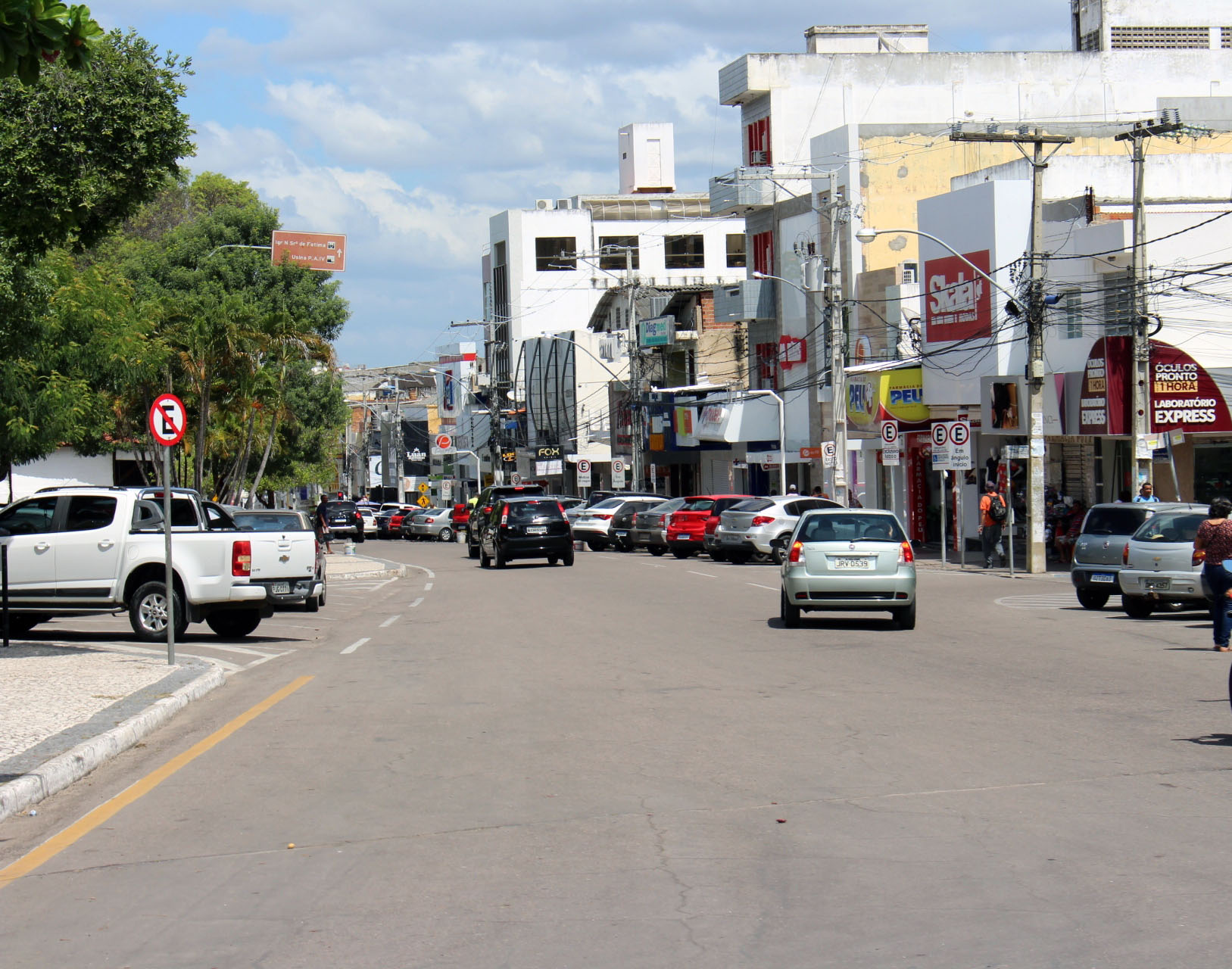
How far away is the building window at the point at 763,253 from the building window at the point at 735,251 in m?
44.4

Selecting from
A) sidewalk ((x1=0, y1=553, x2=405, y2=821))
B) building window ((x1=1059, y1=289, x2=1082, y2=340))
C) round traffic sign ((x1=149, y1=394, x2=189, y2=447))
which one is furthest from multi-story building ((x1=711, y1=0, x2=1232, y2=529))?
sidewalk ((x1=0, y1=553, x2=405, y2=821))

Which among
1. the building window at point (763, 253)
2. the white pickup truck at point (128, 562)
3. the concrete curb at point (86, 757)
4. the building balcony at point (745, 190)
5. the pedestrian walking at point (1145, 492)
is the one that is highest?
the building balcony at point (745, 190)

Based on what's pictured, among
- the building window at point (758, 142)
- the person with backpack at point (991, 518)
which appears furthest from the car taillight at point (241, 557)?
the building window at point (758, 142)

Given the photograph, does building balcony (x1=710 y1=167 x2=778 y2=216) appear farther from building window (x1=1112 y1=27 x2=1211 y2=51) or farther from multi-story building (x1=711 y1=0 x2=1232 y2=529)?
building window (x1=1112 y1=27 x2=1211 y2=51)

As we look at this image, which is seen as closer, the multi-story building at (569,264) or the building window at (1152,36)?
the building window at (1152,36)

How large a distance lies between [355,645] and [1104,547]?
12294 mm

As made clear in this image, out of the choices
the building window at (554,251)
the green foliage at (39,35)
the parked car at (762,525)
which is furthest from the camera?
the building window at (554,251)

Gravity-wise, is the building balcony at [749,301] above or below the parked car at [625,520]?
above

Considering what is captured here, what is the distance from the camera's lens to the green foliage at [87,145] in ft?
49.6

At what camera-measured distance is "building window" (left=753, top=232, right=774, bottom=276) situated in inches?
2430

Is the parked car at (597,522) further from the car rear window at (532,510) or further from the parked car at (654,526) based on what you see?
the car rear window at (532,510)

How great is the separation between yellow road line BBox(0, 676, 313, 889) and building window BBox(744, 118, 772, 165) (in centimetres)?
5438

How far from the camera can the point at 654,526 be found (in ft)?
151

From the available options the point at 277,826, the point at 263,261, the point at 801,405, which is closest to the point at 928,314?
the point at 801,405
